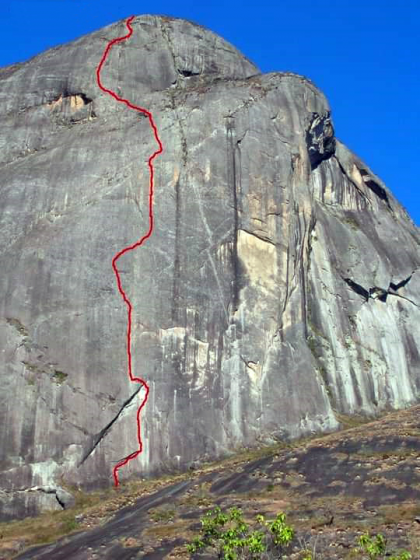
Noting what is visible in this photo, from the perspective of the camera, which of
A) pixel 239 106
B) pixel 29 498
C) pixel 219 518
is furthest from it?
pixel 239 106

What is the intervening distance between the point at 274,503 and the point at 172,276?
12955 mm

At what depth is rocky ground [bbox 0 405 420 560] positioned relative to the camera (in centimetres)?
2659

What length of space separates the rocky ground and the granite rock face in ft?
6.59

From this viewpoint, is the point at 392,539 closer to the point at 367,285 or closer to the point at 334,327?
the point at 334,327

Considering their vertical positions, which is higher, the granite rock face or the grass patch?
the granite rock face

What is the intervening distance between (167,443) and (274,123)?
18374 mm

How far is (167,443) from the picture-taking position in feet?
117

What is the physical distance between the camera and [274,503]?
29.6 metres

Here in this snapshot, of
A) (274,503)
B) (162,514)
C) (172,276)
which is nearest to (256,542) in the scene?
(274,503)

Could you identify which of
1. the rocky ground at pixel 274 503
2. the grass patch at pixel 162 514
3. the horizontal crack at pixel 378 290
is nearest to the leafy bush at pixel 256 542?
the rocky ground at pixel 274 503

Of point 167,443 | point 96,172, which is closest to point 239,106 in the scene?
point 96,172

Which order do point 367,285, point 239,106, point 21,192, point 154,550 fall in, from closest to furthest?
1. point 154,550
2. point 21,192
3. point 239,106
4. point 367,285

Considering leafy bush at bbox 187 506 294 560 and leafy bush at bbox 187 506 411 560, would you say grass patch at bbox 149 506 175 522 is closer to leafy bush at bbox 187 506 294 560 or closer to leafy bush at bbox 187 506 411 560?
leafy bush at bbox 187 506 294 560

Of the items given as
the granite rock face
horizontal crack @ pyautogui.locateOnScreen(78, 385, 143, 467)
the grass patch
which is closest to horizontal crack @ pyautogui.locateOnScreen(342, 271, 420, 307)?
the granite rock face
